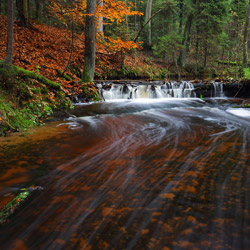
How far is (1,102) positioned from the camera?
15.4 ft

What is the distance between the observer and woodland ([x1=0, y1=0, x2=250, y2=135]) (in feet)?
18.2

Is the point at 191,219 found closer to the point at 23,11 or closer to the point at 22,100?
the point at 22,100

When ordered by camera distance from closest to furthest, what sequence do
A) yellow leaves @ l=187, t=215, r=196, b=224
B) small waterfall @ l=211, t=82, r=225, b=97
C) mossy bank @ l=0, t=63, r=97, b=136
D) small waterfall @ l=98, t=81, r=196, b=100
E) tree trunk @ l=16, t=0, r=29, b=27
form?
yellow leaves @ l=187, t=215, r=196, b=224
mossy bank @ l=0, t=63, r=97, b=136
small waterfall @ l=98, t=81, r=196, b=100
small waterfall @ l=211, t=82, r=225, b=97
tree trunk @ l=16, t=0, r=29, b=27

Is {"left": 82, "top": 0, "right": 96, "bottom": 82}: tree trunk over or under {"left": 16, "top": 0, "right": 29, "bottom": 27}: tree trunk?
under

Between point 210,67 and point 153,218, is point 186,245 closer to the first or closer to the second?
point 153,218

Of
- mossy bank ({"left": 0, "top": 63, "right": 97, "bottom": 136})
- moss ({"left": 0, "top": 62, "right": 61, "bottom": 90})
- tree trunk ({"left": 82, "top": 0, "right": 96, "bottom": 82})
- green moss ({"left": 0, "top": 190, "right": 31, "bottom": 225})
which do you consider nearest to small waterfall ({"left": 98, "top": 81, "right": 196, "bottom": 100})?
tree trunk ({"left": 82, "top": 0, "right": 96, "bottom": 82})

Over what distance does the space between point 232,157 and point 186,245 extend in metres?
2.10

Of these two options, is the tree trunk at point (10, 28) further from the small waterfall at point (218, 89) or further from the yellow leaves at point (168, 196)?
the small waterfall at point (218, 89)

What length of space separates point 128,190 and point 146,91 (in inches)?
365

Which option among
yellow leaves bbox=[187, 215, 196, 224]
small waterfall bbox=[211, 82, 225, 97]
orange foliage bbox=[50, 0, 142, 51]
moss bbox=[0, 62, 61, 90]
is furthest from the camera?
small waterfall bbox=[211, 82, 225, 97]

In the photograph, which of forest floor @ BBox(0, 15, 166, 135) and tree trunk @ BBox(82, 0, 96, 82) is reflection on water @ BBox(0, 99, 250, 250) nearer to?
forest floor @ BBox(0, 15, 166, 135)

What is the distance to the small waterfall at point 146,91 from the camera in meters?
10.1

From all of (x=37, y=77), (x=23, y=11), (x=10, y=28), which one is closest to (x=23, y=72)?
(x=37, y=77)

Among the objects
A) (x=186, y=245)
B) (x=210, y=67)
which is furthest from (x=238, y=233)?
(x=210, y=67)
